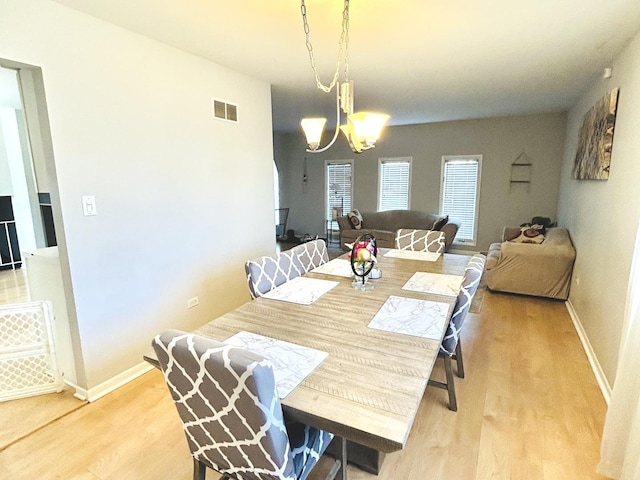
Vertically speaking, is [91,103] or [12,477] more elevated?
[91,103]

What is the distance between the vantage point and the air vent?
2.89 meters

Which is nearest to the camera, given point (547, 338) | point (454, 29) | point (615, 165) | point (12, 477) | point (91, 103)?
point (12, 477)

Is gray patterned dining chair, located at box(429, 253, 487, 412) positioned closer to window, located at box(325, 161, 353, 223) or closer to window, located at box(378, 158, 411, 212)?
window, located at box(378, 158, 411, 212)

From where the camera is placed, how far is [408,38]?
232 cm

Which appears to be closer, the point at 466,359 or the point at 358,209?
the point at 466,359

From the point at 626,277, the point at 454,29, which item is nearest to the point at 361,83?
the point at 454,29

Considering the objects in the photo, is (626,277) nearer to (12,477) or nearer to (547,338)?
(547,338)

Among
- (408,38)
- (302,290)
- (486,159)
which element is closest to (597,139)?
(408,38)

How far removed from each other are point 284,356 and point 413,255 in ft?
6.53

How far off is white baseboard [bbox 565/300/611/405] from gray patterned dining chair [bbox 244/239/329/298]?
2076 mm

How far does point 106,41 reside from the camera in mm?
2084

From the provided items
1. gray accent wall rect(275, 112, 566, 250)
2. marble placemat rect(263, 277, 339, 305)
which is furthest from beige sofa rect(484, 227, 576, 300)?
marble placemat rect(263, 277, 339, 305)

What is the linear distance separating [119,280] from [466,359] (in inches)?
103

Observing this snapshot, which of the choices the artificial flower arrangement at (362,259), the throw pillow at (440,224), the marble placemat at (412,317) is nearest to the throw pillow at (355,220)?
the throw pillow at (440,224)
